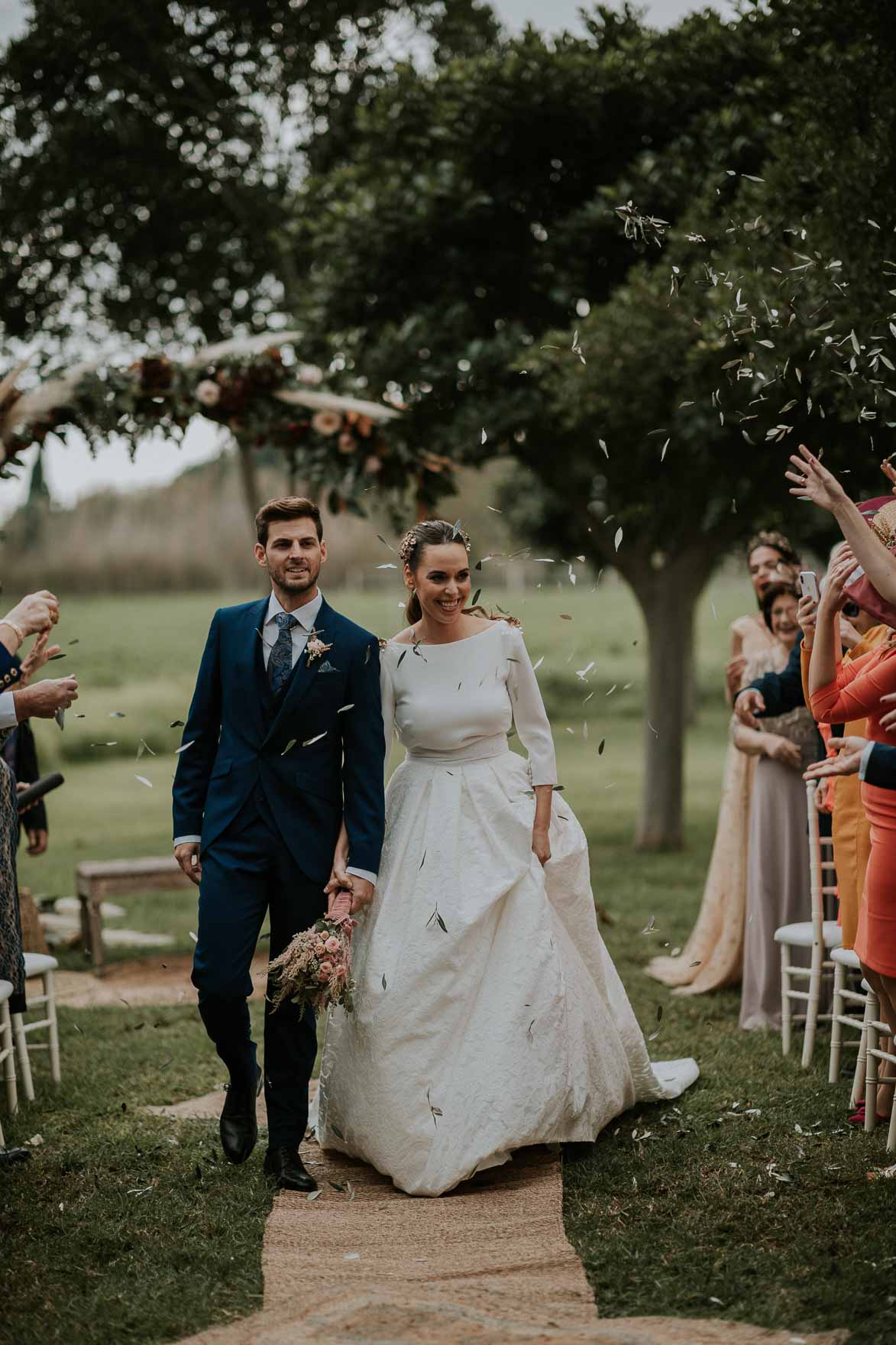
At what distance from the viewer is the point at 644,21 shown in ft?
29.5

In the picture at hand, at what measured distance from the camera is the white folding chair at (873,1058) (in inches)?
173

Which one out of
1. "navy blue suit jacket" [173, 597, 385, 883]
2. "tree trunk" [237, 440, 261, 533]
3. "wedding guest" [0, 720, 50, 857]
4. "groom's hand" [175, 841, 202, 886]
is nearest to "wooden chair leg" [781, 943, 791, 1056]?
"navy blue suit jacket" [173, 597, 385, 883]

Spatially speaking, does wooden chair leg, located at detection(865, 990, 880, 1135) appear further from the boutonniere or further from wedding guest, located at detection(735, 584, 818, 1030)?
the boutonniere

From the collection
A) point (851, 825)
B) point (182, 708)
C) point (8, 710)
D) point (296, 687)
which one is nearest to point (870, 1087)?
point (851, 825)

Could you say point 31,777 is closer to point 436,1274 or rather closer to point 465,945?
point 465,945

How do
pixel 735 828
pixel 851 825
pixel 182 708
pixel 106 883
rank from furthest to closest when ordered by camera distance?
pixel 182 708 → pixel 106 883 → pixel 735 828 → pixel 851 825

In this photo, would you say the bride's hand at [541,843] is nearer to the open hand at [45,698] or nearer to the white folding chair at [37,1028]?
the open hand at [45,698]

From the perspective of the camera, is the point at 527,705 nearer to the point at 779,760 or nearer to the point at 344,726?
the point at 344,726

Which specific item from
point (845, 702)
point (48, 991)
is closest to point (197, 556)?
point (48, 991)

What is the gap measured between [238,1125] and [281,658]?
156 cm

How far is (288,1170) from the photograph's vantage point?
424 centimetres

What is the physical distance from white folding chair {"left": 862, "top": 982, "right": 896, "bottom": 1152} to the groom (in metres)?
1.78

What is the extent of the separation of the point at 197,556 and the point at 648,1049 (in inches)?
799

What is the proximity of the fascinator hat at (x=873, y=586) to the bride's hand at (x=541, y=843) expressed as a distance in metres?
1.25
